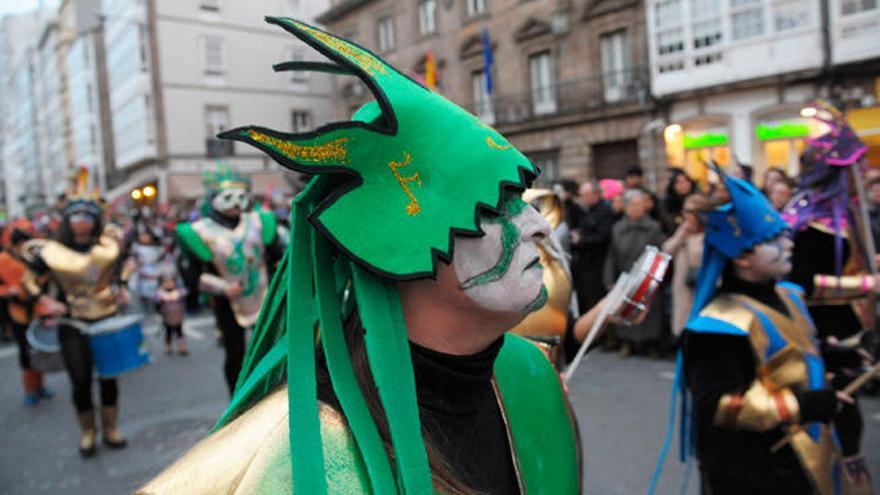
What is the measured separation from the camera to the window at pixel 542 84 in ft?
62.9

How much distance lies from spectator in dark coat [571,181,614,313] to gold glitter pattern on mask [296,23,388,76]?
19.9 ft

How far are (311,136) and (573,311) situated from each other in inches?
55.2

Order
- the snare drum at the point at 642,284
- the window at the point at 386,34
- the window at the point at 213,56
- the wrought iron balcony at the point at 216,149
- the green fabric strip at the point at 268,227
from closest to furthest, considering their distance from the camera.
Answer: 1. the snare drum at the point at 642,284
2. the green fabric strip at the point at 268,227
3. the wrought iron balcony at the point at 216,149
4. the window at the point at 386,34
5. the window at the point at 213,56

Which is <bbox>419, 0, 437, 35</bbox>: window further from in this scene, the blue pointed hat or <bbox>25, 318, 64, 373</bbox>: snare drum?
the blue pointed hat

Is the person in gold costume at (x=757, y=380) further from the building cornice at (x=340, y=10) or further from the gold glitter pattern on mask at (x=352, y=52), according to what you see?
the building cornice at (x=340, y=10)

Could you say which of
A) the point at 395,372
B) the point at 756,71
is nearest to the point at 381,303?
the point at 395,372

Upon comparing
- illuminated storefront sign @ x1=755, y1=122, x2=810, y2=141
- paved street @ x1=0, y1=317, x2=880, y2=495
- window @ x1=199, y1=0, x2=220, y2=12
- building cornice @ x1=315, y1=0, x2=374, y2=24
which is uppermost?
window @ x1=199, y1=0, x2=220, y2=12

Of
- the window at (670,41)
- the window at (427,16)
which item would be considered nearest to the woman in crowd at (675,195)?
the window at (670,41)

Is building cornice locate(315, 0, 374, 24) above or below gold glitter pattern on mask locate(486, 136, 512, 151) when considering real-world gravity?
above

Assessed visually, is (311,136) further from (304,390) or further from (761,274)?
(761,274)

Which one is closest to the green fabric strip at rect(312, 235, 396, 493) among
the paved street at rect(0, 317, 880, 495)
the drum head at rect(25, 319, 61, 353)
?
the paved street at rect(0, 317, 880, 495)

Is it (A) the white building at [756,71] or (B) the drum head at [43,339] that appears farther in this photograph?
(A) the white building at [756,71]

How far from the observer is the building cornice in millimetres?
25228

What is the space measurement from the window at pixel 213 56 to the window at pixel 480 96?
11.3 metres
